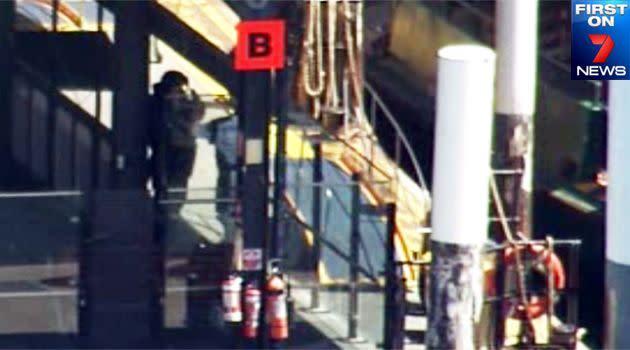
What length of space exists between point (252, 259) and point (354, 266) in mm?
796

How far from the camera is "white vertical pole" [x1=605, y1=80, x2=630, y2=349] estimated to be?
919cm

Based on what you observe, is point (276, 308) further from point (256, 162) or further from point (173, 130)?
point (173, 130)

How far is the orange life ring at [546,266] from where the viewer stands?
14898 mm

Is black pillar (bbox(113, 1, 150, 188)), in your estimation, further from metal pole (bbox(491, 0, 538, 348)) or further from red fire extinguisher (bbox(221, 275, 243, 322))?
metal pole (bbox(491, 0, 538, 348))

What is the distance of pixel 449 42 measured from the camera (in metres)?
18.9

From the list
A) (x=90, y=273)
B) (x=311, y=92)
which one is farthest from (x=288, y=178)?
(x=90, y=273)

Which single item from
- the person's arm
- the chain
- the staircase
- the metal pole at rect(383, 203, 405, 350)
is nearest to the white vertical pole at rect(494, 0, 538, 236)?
the chain

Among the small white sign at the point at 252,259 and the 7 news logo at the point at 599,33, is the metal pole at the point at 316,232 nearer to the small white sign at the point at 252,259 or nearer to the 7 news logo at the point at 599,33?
the small white sign at the point at 252,259

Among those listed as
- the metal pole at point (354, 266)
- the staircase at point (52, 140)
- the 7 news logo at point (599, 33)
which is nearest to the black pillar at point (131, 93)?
the staircase at point (52, 140)

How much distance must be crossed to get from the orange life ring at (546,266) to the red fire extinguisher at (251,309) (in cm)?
171

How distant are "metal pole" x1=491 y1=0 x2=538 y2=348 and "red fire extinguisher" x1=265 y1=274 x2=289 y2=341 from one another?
192 cm

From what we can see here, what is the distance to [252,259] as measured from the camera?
14.5 m

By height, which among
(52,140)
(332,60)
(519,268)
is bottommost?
(519,268)

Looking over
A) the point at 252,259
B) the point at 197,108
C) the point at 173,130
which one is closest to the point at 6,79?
the point at 173,130
